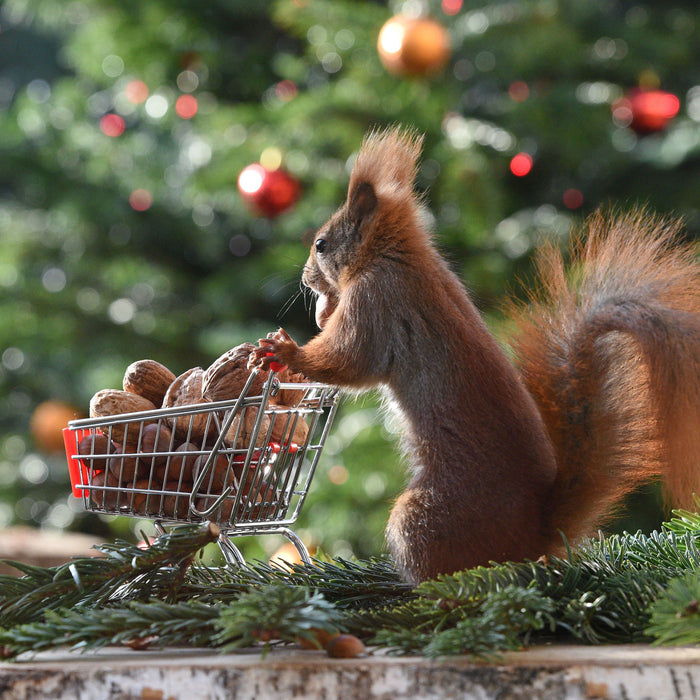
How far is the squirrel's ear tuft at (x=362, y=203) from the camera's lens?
0.98 meters

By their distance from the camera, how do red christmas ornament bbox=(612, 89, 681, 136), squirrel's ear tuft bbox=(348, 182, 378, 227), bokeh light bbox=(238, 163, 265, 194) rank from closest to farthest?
squirrel's ear tuft bbox=(348, 182, 378, 227) → bokeh light bbox=(238, 163, 265, 194) → red christmas ornament bbox=(612, 89, 681, 136)

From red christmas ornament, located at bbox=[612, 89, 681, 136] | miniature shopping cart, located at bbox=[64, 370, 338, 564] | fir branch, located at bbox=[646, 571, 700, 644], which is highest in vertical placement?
red christmas ornament, located at bbox=[612, 89, 681, 136]

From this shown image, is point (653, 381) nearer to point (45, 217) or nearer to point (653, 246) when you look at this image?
point (653, 246)

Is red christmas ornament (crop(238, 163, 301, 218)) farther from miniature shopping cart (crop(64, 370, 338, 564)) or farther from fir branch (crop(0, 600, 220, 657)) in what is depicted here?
fir branch (crop(0, 600, 220, 657))

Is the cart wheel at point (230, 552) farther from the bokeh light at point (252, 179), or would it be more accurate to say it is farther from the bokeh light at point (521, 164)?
the bokeh light at point (521, 164)

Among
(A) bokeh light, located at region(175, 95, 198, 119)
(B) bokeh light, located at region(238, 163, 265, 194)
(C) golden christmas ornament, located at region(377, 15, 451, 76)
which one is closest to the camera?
(C) golden christmas ornament, located at region(377, 15, 451, 76)

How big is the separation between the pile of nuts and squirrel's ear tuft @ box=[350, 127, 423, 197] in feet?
0.80

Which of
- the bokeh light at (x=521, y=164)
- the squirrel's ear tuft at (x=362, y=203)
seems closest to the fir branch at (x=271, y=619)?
the squirrel's ear tuft at (x=362, y=203)

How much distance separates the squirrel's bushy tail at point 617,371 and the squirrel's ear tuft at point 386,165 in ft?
0.65

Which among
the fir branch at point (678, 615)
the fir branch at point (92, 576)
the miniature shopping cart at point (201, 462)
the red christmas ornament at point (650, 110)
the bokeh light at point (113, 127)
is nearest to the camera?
the fir branch at point (678, 615)

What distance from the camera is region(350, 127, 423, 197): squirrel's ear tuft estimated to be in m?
1.01

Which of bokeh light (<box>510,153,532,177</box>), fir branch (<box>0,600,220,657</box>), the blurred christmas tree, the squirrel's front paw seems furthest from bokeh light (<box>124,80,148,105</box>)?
fir branch (<box>0,600,220,657</box>)

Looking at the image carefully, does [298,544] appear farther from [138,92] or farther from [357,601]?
[138,92]

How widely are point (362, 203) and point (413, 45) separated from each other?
81 centimetres
